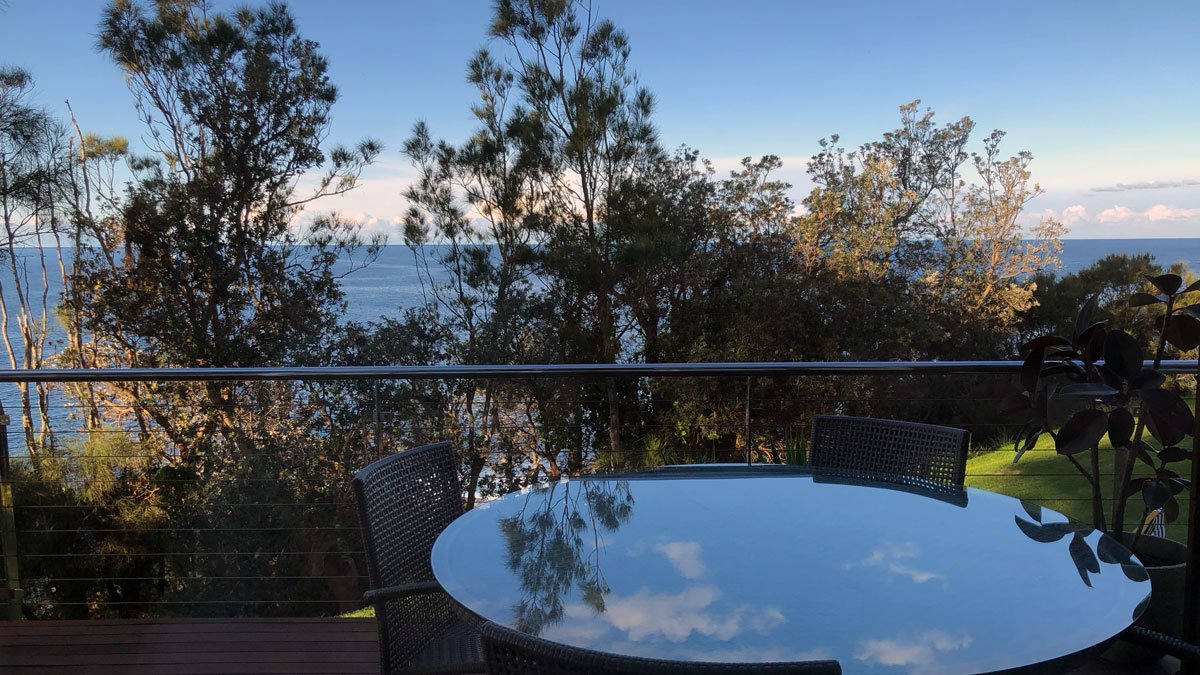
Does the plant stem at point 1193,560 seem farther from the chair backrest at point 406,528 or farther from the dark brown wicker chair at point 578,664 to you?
the chair backrest at point 406,528

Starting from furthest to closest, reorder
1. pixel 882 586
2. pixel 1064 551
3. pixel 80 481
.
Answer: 1. pixel 80 481
2. pixel 1064 551
3. pixel 882 586

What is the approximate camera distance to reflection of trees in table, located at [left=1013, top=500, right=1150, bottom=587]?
1.68 m

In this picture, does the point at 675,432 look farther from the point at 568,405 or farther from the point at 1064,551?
the point at 1064,551

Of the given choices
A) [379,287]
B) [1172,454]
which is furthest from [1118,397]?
[379,287]

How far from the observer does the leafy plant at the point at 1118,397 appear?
2.35 m

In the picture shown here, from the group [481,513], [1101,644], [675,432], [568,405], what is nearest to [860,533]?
[1101,644]

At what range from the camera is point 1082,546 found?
1.84 m

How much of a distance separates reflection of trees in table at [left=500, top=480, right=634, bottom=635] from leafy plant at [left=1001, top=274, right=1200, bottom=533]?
1.31m

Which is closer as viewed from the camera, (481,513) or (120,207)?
(481,513)

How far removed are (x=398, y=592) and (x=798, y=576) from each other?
2.93 feet

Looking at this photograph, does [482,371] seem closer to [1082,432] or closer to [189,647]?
[189,647]

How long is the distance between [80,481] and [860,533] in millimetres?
5226

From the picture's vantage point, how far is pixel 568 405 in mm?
6855

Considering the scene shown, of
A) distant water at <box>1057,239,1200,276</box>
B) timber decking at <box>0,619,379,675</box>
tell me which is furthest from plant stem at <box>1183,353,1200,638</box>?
distant water at <box>1057,239,1200,276</box>
